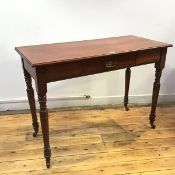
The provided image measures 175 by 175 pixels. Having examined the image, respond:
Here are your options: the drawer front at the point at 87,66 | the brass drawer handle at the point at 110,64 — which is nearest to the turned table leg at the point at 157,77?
the drawer front at the point at 87,66

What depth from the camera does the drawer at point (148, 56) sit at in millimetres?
1802

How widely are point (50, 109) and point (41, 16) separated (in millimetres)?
930

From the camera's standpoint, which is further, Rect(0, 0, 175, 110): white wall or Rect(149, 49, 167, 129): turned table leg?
Rect(0, 0, 175, 110): white wall

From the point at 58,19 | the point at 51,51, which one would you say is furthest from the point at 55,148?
the point at 58,19

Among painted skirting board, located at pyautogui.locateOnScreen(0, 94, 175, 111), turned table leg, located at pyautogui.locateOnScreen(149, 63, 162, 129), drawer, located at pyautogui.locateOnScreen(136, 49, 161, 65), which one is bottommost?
painted skirting board, located at pyautogui.locateOnScreen(0, 94, 175, 111)

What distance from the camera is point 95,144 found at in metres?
2.00

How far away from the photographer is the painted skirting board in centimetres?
251

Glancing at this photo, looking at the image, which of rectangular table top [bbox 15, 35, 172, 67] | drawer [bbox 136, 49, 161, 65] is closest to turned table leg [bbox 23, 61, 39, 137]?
rectangular table top [bbox 15, 35, 172, 67]

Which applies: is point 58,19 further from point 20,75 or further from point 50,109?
point 50,109

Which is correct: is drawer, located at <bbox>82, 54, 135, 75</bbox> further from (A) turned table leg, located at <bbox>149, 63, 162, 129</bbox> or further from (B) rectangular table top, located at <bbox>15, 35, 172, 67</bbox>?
(A) turned table leg, located at <bbox>149, 63, 162, 129</bbox>

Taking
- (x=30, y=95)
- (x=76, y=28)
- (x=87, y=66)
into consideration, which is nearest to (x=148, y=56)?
(x=87, y=66)

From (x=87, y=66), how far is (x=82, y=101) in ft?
3.42

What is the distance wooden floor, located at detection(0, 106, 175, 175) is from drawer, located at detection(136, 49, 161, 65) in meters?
0.66

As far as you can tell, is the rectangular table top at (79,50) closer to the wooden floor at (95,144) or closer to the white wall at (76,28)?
the white wall at (76,28)
